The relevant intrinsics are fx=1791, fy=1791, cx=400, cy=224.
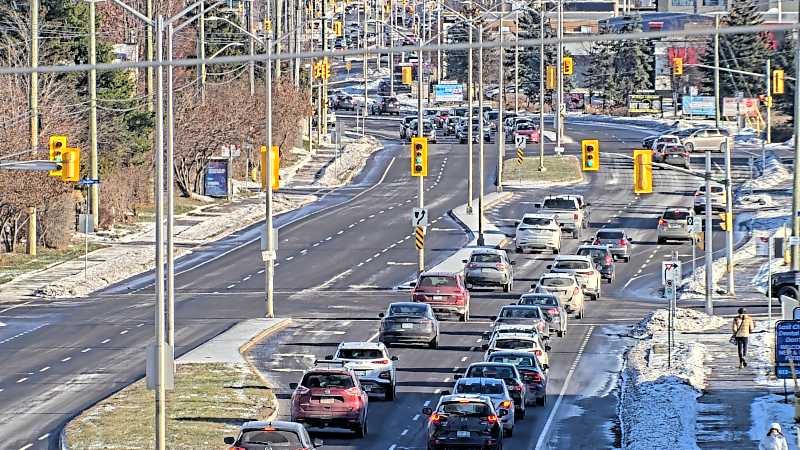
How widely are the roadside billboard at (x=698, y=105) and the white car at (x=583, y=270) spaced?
80.6 metres

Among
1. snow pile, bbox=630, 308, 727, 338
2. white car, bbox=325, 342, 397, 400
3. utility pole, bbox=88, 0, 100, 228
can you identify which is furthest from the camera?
utility pole, bbox=88, 0, 100, 228

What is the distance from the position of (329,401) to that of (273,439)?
6.31 m

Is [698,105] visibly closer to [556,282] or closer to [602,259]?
[602,259]

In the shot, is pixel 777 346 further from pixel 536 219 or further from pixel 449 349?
pixel 536 219

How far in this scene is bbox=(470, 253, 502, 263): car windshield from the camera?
200 ft

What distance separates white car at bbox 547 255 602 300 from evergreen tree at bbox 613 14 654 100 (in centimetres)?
9681

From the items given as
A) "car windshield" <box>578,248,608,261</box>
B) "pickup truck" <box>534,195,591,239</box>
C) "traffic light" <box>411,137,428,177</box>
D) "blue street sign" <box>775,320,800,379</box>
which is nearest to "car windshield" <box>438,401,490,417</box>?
"blue street sign" <box>775,320,800,379</box>

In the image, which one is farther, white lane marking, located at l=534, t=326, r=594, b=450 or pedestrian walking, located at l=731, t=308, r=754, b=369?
pedestrian walking, located at l=731, t=308, r=754, b=369

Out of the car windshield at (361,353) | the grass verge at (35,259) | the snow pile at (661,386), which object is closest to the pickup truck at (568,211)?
the grass verge at (35,259)

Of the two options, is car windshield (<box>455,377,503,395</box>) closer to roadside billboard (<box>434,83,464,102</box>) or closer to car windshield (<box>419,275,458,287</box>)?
car windshield (<box>419,275,458,287</box>)

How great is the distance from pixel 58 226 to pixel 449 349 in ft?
91.5

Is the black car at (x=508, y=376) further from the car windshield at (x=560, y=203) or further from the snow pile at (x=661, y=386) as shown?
the car windshield at (x=560, y=203)

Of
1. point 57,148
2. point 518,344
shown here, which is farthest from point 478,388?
point 57,148

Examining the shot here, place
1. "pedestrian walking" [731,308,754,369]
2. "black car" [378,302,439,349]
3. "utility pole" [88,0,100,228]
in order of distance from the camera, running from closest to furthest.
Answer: "pedestrian walking" [731,308,754,369], "black car" [378,302,439,349], "utility pole" [88,0,100,228]
